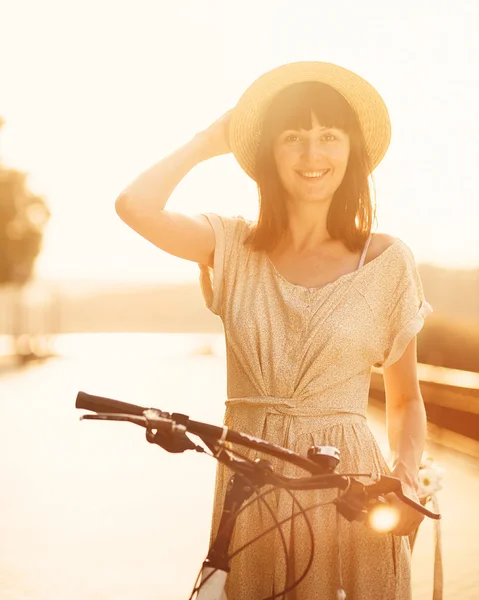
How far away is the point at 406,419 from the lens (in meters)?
3.24

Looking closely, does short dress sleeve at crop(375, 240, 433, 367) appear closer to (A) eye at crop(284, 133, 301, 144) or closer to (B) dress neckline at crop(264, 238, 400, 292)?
(B) dress neckline at crop(264, 238, 400, 292)

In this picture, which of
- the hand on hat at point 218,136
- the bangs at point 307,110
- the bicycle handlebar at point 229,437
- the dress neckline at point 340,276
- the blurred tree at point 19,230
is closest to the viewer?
the bicycle handlebar at point 229,437

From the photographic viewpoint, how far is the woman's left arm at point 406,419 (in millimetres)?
3143

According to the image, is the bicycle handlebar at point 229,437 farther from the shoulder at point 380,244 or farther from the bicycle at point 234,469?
the shoulder at point 380,244

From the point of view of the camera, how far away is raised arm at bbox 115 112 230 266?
3.29m

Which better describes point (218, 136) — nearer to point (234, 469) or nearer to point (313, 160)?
point (313, 160)

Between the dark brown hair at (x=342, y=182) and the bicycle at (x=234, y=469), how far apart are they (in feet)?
3.67

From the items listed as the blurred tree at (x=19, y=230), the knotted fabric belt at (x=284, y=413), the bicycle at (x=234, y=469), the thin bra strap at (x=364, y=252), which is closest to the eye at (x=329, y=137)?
the thin bra strap at (x=364, y=252)

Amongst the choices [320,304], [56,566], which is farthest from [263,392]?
[56,566]

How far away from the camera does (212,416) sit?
1655 cm

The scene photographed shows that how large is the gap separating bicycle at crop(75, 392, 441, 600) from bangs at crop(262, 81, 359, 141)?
1242 millimetres

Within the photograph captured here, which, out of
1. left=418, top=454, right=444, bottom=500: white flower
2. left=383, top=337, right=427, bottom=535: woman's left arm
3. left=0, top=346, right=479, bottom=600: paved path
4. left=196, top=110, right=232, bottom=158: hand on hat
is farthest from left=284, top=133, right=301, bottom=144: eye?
left=0, top=346, right=479, bottom=600: paved path

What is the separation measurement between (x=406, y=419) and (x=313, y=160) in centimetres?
77

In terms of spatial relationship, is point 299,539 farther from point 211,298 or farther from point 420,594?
point 420,594
